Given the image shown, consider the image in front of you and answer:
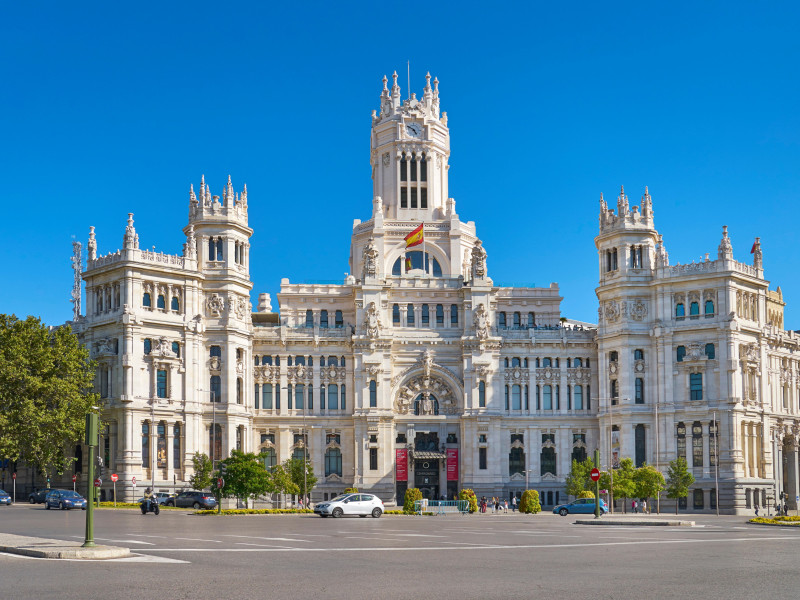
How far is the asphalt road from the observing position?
77.1ft

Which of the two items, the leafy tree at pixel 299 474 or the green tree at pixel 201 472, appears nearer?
the green tree at pixel 201 472

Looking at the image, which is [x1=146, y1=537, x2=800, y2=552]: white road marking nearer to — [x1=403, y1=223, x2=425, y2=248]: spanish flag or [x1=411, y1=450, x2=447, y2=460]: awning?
[x1=411, y1=450, x2=447, y2=460]: awning

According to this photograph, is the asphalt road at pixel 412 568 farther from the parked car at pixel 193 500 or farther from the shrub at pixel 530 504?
the shrub at pixel 530 504

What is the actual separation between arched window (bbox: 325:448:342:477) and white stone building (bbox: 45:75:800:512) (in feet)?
0.51

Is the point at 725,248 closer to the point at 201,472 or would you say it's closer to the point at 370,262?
the point at 370,262

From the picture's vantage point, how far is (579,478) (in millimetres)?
104562

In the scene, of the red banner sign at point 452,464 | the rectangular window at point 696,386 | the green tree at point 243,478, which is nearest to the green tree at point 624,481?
the rectangular window at point 696,386

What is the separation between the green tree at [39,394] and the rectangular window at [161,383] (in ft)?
23.8

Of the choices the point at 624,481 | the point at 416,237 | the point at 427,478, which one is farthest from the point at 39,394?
the point at 624,481

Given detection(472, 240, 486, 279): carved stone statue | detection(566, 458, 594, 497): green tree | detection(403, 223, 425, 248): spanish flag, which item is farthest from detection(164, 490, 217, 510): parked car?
detection(472, 240, 486, 279): carved stone statue

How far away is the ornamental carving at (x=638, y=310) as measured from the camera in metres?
110

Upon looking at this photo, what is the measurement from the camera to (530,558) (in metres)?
32.9

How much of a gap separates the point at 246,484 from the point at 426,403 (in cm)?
3554

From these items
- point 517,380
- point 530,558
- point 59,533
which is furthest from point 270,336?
point 530,558
